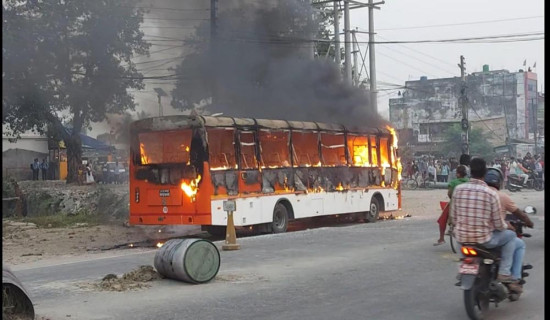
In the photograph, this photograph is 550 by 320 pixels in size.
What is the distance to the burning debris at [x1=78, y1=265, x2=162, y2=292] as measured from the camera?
24.3ft

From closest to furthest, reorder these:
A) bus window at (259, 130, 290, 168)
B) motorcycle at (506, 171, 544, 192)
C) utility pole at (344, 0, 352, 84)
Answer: bus window at (259, 130, 290, 168), utility pole at (344, 0, 352, 84), motorcycle at (506, 171, 544, 192)

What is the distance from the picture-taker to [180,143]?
42.5 feet

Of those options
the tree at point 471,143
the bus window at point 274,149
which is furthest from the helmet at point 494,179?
the tree at point 471,143

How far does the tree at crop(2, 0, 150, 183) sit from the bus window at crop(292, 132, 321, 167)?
667 centimetres

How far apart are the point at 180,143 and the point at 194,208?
A: 1459 millimetres

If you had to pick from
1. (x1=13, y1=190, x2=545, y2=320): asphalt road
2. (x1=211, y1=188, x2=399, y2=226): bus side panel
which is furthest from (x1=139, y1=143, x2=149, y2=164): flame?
(x1=13, y1=190, x2=545, y2=320): asphalt road

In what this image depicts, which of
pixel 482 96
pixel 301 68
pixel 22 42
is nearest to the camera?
pixel 22 42

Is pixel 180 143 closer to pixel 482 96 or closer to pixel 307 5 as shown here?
pixel 307 5

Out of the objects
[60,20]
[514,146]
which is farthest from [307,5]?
[514,146]

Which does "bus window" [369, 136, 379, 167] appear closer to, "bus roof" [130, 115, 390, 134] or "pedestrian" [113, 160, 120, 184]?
"bus roof" [130, 115, 390, 134]

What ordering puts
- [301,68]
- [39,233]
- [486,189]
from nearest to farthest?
1. [486,189]
2. [39,233]
3. [301,68]

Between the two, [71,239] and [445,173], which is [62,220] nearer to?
[71,239]

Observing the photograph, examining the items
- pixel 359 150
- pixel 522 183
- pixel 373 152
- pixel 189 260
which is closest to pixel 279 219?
pixel 359 150

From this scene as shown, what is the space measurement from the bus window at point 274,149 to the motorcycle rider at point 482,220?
28.0ft
